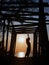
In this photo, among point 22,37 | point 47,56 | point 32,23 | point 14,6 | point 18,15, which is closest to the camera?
point 47,56

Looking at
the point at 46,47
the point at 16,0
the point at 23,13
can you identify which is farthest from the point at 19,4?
the point at 46,47

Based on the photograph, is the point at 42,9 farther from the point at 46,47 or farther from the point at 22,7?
the point at 46,47

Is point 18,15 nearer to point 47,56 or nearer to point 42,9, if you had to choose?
point 42,9

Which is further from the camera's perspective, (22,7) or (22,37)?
(22,37)

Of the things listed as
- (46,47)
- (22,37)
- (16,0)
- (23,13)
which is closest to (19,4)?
(16,0)

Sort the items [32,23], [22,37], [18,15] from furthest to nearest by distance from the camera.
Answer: [22,37] → [32,23] → [18,15]

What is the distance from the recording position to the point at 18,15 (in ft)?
33.3

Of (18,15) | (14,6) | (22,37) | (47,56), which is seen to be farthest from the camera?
(22,37)

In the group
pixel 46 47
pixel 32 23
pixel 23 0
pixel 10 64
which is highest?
pixel 23 0

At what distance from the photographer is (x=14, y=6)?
30.7 feet

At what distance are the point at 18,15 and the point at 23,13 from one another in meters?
0.28

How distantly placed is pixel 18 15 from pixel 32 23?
2051mm

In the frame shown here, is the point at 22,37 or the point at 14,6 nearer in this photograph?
the point at 14,6

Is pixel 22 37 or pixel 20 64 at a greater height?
pixel 22 37
